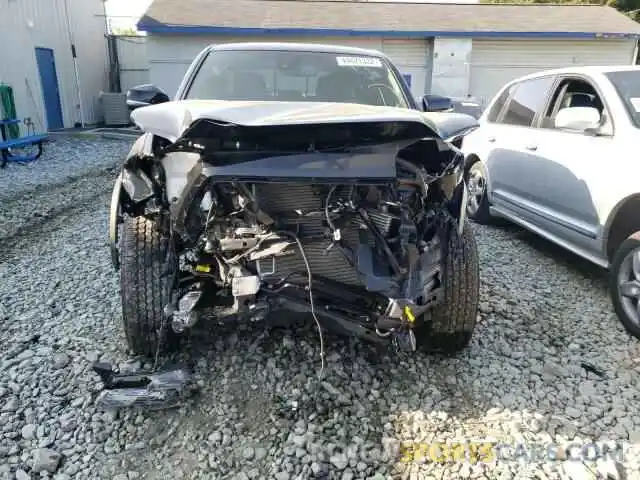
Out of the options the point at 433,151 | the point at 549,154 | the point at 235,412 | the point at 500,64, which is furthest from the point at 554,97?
the point at 500,64

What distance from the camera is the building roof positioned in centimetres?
1539

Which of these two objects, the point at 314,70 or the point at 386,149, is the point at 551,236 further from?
the point at 386,149

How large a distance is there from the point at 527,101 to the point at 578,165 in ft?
4.53

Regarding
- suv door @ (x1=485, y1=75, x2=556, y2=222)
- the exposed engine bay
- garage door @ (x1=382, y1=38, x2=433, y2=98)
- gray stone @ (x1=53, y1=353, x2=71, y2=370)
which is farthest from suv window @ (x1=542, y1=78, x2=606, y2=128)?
garage door @ (x1=382, y1=38, x2=433, y2=98)

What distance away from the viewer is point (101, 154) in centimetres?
1102

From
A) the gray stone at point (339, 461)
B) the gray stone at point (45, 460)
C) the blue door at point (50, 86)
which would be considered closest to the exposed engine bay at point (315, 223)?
the gray stone at point (339, 461)

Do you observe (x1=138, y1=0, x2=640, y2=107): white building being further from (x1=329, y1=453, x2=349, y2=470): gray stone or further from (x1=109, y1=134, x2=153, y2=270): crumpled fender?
(x1=329, y1=453, x2=349, y2=470): gray stone

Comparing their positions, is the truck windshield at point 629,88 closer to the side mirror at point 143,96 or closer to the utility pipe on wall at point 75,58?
the side mirror at point 143,96

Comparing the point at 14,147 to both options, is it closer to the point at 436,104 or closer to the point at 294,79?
the point at 294,79

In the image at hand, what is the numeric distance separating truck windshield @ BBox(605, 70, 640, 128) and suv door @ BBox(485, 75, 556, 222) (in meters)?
0.72

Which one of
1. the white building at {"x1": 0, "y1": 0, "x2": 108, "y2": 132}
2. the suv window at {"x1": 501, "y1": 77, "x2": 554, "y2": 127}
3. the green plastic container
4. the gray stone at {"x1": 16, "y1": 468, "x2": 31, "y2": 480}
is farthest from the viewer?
the white building at {"x1": 0, "y1": 0, "x2": 108, "y2": 132}

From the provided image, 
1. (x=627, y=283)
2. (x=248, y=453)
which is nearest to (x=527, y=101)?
(x=627, y=283)

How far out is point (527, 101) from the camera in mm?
5027

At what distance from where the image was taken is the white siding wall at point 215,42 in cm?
1567
